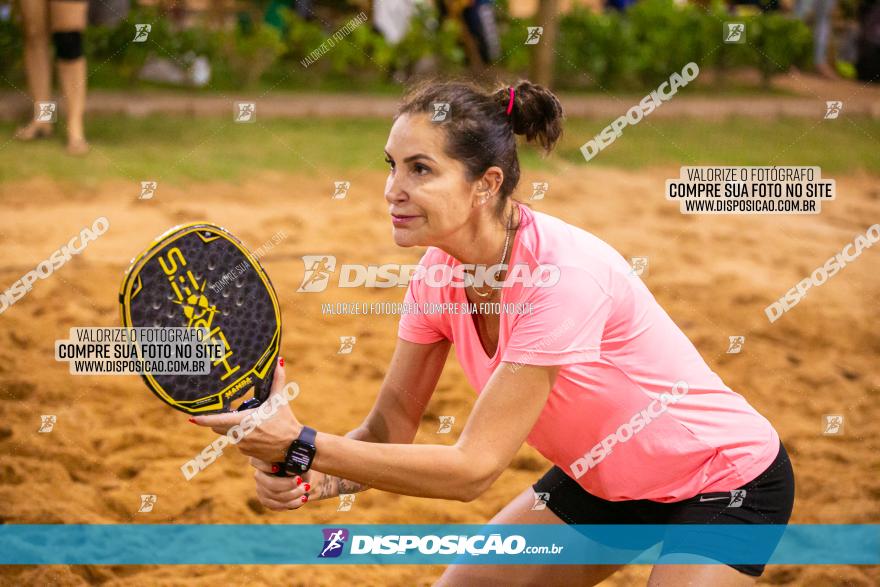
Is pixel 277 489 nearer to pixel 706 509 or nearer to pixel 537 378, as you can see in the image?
pixel 537 378

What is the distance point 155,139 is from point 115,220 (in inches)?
74.2

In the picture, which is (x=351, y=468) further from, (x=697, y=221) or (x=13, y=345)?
(x=697, y=221)

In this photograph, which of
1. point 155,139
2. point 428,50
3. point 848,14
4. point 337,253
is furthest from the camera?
point 848,14

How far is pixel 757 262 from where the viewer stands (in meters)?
6.55

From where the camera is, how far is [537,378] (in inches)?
89.4

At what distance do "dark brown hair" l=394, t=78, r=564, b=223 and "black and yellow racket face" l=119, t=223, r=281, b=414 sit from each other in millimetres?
542

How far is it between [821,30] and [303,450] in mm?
10774

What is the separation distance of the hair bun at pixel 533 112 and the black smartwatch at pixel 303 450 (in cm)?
90

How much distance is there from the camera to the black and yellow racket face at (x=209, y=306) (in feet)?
7.29

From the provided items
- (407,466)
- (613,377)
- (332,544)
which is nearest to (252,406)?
(407,466)

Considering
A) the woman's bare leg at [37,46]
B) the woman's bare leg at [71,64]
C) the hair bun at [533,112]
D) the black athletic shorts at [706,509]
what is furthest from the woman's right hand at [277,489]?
the woman's bare leg at [37,46]

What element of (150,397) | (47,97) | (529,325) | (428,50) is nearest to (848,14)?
(428,50)

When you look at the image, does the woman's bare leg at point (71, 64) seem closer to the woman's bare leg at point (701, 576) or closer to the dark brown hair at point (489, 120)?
the dark brown hair at point (489, 120)

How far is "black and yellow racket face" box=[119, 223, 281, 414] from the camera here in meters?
2.22
